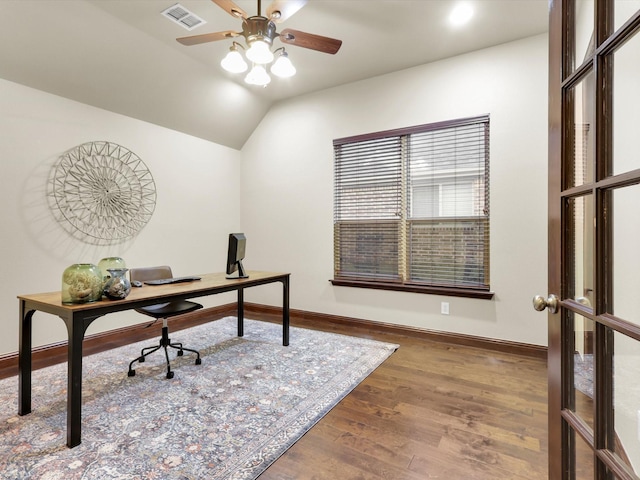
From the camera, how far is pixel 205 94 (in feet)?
12.9

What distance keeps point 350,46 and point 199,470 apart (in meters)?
3.52

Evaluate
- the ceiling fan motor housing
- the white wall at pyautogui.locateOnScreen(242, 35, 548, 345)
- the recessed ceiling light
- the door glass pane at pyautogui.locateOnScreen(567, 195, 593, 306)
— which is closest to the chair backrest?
the white wall at pyautogui.locateOnScreen(242, 35, 548, 345)

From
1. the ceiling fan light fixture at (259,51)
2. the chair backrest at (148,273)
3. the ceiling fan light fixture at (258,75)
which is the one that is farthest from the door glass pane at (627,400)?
the chair backrest at (148,273)

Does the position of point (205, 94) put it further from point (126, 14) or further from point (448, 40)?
point (448, 40)

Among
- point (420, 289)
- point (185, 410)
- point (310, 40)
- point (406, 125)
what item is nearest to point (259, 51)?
point (310, 40)

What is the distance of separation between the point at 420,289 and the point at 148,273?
2.70m

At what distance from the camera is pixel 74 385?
1.79 metres

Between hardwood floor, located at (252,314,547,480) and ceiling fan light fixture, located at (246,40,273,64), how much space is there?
2357 mm

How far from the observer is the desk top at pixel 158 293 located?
1873mm

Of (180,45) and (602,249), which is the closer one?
(602,249)

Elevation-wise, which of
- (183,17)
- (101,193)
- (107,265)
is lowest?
(107,265)

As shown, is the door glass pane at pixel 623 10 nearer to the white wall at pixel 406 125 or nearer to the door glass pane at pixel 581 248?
the door glass pane at pixel 581 248

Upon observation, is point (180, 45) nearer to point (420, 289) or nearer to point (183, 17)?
point (183, 17)

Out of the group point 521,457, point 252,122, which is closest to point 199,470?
point 521,457
